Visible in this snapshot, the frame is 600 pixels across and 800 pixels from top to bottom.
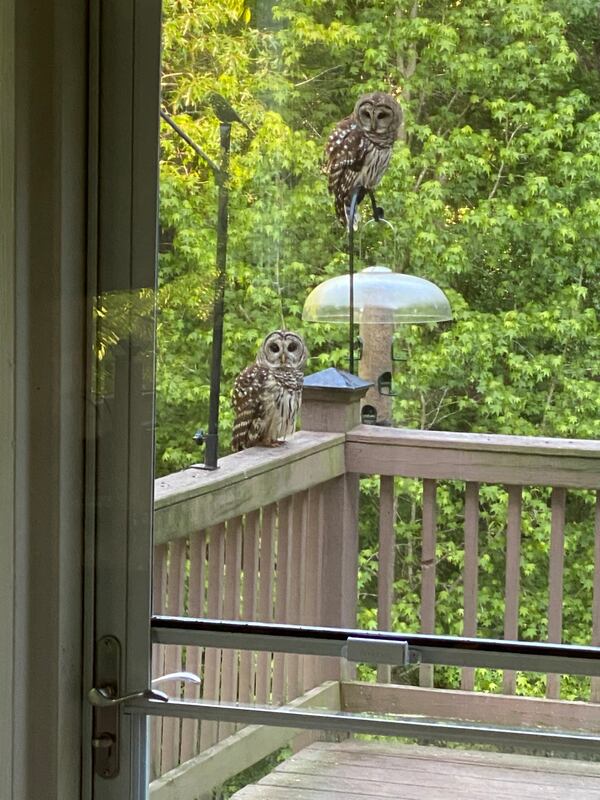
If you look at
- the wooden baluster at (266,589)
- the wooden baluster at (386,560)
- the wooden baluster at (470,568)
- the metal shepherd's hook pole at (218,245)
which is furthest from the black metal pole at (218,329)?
the wooden baluster at (470,568)

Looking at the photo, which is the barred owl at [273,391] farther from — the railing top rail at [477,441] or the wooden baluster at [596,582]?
the wooden baluster at [596,582]

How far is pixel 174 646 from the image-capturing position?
53.5 inches

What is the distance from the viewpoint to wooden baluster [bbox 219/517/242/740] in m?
1.36

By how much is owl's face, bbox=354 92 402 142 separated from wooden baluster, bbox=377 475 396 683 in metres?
0.44

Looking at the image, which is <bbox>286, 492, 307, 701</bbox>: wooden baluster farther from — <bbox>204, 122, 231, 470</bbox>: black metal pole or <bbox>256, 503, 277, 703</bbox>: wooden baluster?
<bbox>204, 122, 231, 470</bbox>: black metal pole

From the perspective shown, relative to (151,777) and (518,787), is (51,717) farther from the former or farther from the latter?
(518,787)

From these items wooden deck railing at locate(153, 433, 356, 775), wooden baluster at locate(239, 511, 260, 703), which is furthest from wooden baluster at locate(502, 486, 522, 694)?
wooden baluster at locate(239, 511, 260, 703)

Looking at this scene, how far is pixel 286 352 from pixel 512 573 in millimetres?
407

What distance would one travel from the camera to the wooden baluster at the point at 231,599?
1.36 meters

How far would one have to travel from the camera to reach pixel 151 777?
1359 mm

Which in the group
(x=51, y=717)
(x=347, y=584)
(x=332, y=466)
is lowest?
(x=51, y=717)

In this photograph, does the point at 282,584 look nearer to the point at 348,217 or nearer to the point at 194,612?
the point at 194,612

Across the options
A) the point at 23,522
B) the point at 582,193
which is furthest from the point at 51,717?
the point at 582,193

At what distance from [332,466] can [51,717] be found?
49cm
